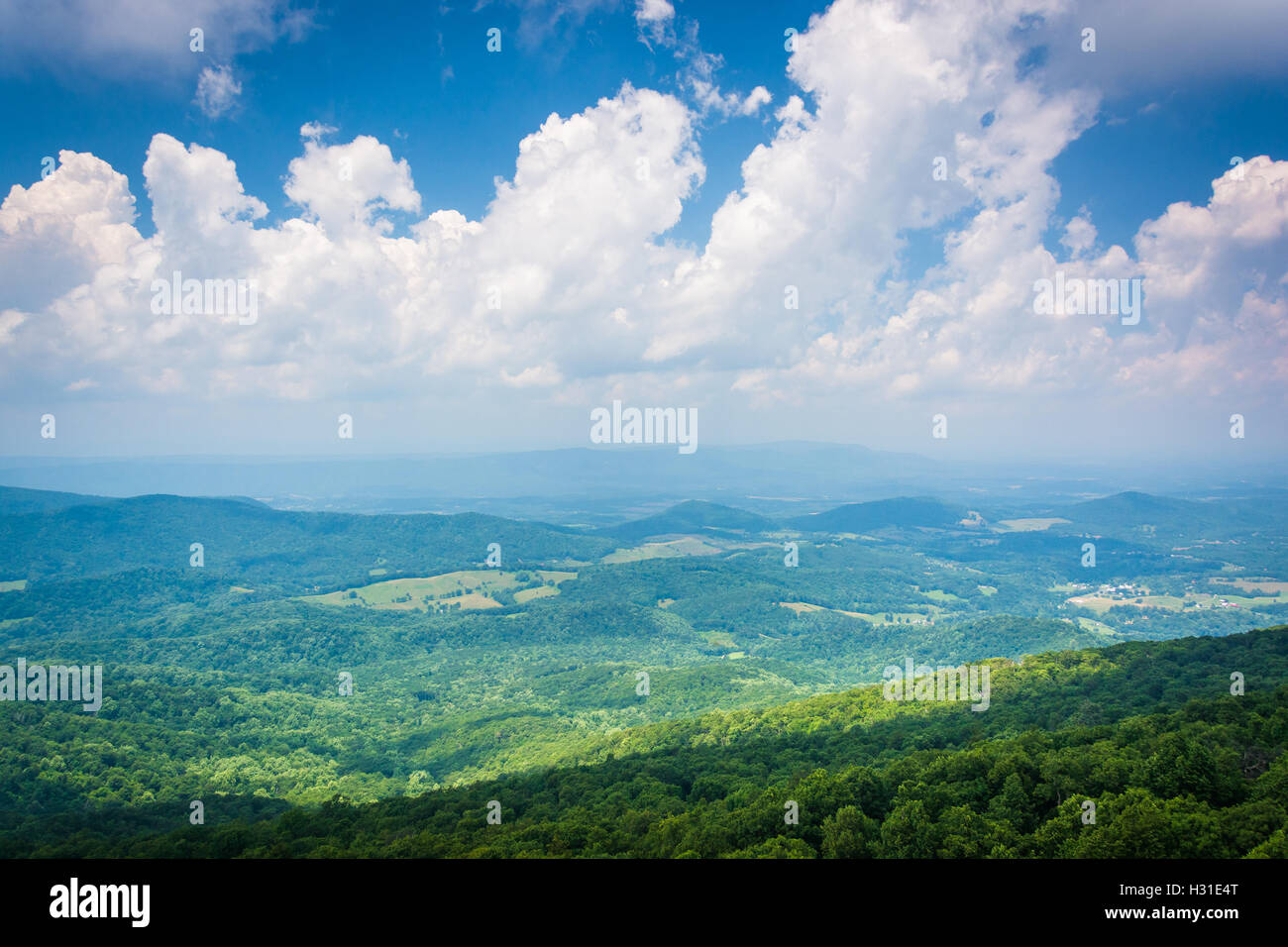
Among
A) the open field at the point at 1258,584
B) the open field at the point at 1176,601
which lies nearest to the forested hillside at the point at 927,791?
the open field at the point at 1176,601

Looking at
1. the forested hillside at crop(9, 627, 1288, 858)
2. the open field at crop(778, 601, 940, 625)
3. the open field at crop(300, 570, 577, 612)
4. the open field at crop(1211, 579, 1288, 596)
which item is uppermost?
the forested hillside at crop(9, 627, 1288, 858)

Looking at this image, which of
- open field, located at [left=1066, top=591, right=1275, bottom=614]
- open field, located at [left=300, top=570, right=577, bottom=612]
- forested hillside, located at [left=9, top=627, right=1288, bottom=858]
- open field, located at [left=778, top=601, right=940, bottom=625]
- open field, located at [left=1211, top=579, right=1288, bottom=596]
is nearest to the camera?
forested hillside, located at [left=9, top=627, right=1288, bottom=858]

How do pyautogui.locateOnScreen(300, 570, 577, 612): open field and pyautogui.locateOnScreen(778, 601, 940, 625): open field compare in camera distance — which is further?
pyautogui.locateOnScreen(300, 570, 577, 612): open field

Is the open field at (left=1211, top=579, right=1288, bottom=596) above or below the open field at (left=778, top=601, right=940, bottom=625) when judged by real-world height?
above

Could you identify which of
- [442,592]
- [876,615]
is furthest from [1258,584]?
[442,592]

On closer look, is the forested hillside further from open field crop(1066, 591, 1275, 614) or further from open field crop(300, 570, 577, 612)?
open field crop(1066, 591, 1275, 614)

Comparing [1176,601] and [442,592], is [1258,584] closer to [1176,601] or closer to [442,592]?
[1176,601]

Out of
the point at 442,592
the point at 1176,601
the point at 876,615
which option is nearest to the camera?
the point at 1176,601

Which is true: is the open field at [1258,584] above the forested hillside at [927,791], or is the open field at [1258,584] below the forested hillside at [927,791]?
below

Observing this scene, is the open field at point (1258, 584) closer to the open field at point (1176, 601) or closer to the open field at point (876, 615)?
the open field at point (1176, 601)

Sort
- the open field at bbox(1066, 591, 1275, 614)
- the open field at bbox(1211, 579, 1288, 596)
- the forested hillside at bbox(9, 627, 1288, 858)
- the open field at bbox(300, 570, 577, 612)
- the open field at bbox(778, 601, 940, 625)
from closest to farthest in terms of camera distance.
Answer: the forested hillside at bbox(9, 627, 1288, 858), the open field at bbox(1066, 591, 1275, 614), the open field at bbox(778, 601, 940, 625), the open field at bbox(1211, 579, 1288, 596), the open field at bbox(300, 570, 577, 612)

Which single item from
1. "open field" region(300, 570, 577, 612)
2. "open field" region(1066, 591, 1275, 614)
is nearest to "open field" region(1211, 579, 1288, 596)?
"open field" region(1066, 591, 1275, 614)
